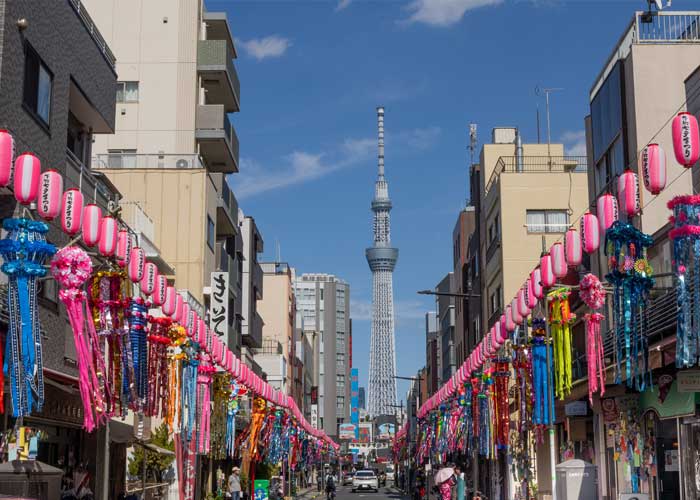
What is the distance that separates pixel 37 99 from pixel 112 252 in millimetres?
5074

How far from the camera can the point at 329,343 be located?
560 ft

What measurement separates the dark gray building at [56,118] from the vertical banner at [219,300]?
14878 mm

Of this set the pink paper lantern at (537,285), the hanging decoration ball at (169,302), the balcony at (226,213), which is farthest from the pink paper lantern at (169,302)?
the balcony at (226,213)

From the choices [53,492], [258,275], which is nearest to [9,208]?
[53,492]

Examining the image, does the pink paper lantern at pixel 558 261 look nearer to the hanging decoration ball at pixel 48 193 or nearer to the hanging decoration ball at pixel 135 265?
the hanging decoration ball at pixel 135 265

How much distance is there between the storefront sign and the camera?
53.2 feet

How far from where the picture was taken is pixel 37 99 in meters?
20.6

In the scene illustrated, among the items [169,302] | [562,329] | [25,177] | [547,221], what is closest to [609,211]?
[562,329]

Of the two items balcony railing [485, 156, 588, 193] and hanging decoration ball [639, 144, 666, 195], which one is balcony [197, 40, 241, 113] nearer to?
A: balcony railing [485, 156, 588, 193]

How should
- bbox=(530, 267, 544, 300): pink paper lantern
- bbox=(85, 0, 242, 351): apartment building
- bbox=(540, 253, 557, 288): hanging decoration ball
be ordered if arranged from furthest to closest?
bbox=(85, 0, 242, 351): apartment building → bbox=(530, 267, 544, 300): pink paper lantern → bbox=(540, 253, 557, 288): hanging decoration ball

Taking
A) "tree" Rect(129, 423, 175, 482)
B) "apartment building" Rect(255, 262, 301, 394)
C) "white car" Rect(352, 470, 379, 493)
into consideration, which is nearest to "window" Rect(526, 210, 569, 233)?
"tree" Rect(129, 423, 175, 482)

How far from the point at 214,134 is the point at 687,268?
33207mm

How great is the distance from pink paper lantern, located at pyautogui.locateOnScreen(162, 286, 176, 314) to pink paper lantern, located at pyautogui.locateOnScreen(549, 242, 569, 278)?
8935mm

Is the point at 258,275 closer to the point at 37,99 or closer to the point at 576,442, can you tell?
the point at 576,442
